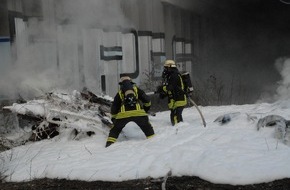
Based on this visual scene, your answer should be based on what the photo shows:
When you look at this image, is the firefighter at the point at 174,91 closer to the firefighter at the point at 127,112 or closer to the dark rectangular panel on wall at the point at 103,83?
the firefighter at the point at 127,112

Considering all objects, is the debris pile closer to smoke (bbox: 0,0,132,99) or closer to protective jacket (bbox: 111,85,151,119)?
protective jacket (bbox: 111,85,151,119)

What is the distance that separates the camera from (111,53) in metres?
12.9

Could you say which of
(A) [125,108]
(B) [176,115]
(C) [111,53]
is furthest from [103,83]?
(A) [125,108]

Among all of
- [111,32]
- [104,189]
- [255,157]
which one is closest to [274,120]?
[255,157]

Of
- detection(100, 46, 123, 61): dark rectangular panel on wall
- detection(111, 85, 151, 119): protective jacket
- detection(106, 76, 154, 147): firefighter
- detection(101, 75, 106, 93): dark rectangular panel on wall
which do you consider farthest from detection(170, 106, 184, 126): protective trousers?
detection(100, 46, 123, 61): dark rectangular panel on wall

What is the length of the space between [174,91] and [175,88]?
7cm

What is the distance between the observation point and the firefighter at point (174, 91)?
8.62 m

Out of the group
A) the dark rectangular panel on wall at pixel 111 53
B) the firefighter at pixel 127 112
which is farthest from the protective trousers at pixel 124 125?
the dark rectangular panel on wall at pixel 111 53

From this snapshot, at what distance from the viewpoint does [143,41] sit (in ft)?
48.9

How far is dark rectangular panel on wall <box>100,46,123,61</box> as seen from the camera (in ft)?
40.7

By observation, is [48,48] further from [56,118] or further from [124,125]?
[124,125]

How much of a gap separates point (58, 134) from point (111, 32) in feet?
18.6

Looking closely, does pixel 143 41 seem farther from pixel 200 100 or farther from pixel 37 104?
pixel 37 104

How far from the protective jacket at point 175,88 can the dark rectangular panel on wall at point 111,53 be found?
4089 millimetres
